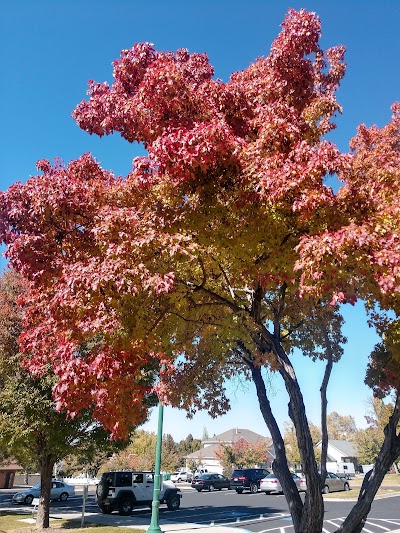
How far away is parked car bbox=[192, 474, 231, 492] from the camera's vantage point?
1553 inches

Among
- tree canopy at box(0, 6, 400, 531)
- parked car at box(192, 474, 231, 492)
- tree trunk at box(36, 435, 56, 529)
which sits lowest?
parked car at box(192, 474, 231, 492)

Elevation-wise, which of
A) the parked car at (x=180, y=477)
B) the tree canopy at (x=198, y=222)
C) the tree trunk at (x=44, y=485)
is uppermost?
the tree canopy at (x=198, y=222)

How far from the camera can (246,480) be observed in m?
35.6

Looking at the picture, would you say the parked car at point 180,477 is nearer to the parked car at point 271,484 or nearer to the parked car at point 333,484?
the parked car at point 271,484

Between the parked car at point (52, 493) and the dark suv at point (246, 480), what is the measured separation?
12.4 m

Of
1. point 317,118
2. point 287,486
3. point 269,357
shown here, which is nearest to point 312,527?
point 287,486

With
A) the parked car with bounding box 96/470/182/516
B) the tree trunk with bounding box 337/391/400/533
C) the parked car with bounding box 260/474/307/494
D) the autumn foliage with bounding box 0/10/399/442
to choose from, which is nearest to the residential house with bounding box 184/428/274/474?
the parked car with bounding box 260/474/307/494

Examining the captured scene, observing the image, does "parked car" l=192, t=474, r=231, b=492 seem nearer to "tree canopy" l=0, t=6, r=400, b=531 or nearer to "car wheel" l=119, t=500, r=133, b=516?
"car wheel" l=119, t=500, r=133, b=516

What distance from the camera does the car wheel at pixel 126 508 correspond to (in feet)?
72.6

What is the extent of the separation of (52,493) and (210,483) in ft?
46.0

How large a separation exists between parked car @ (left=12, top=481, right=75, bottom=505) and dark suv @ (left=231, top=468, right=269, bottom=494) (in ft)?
40.8

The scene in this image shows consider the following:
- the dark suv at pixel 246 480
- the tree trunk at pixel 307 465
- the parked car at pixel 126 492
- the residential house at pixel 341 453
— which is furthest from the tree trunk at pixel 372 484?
the residential house at pixel 341 453

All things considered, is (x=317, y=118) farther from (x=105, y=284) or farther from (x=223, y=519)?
(x=223, y=519)

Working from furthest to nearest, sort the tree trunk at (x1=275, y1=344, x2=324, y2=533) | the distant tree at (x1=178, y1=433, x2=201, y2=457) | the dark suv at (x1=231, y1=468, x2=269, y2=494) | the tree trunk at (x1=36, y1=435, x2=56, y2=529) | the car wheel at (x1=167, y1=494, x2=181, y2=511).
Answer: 1. the distant tree at (x1=178, y1=433, x2=201, y2=457)
2. the dark suv at (x1=231, y1=468, x2=269, y2=494)
3. the car wheel at (x1=167, y1=494, x2=181, y2=511)
4. the tree trunk at (x1=36, y1=435, x2=56, y2=529)
5. the tree trunk at (x1=275, y1=344, x2=324, y2=533)
